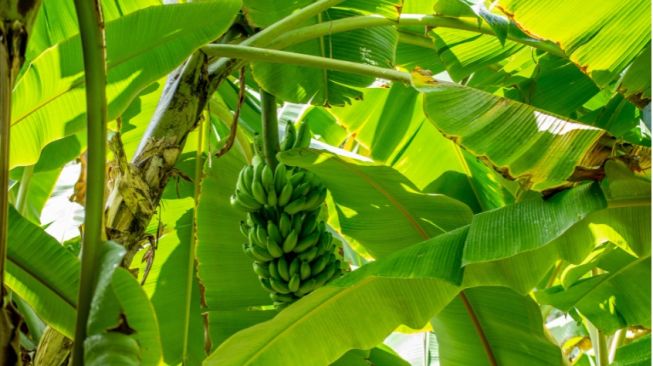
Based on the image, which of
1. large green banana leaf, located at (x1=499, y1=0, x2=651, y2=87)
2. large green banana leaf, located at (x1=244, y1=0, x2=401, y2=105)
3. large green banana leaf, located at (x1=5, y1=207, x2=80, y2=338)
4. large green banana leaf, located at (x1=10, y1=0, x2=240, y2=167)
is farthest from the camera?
large green banana leaf, located at (x1=244, y1=0, x2=401, y2=105)

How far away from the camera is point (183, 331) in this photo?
1.49 metres

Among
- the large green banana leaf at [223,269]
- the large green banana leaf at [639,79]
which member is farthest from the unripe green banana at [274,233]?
the large green banana leaf at [639,79]

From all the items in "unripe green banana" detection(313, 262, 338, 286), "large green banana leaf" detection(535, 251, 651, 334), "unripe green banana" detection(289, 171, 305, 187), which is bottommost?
"large green banana leaf" detection(535, 251, 651, 334)

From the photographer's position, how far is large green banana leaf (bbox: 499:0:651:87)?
1.04 meters

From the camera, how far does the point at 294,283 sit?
1.27 m

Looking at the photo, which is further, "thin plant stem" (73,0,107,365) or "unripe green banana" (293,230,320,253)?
"unripe green banana" (293,230,320,253)

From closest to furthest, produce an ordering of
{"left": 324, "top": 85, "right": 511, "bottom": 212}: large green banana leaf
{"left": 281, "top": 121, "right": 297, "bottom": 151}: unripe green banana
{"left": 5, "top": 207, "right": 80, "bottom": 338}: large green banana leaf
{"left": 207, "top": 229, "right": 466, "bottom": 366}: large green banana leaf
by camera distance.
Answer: {"left": 5, "top": 207, "right": 80, "bottom": 338}: large green banana leaf, {"left": 207, "top": 229, "right": 466, "bottom": 366}: large green banana leaf, {"left": 281, "top": 121, "right": 297, "bottom": 151}: unripe green banana, {"left": 324, "top": 85, "right": 511, "bottom": 212}: large green banana leaf

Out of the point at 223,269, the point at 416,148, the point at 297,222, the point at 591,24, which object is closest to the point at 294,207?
the point at 297,222

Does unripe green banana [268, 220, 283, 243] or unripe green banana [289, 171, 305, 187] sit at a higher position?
unripe green banana [289, 171, 305, 187]

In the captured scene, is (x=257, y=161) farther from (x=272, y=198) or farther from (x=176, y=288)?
(x=176, y=288)

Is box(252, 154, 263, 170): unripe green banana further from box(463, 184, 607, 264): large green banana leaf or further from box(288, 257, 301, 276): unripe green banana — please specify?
box(463, 184, 607, 264): large green banana leaf

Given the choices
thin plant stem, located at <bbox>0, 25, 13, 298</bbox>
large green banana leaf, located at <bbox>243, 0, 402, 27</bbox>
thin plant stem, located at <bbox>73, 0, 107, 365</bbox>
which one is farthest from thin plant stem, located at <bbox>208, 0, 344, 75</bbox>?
thin plant stem, located at <bbox>0, 25, 13, 298</bbox>

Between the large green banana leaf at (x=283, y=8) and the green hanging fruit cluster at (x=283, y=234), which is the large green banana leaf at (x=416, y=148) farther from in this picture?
the green hanging fruit cluster at (x=283, y=234)

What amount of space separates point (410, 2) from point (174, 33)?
902 mm
